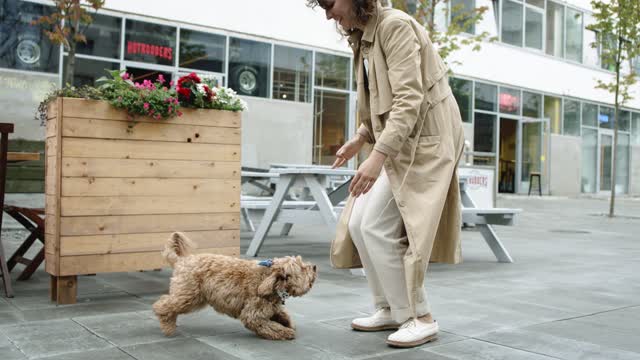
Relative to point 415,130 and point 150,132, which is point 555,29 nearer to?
point 150,132

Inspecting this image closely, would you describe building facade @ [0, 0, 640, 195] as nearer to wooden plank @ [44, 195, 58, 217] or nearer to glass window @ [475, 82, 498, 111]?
glass window @ [475, 82, 498, 111]

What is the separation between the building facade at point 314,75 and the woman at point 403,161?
1919mm

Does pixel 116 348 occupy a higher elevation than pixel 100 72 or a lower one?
lower

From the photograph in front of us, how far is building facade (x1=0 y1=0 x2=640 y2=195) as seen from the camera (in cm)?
1094

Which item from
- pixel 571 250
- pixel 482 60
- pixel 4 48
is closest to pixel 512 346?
pixel 571 250

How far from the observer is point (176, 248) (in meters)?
3.32

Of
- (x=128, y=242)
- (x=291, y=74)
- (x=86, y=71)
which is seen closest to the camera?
(x=128, y=242)

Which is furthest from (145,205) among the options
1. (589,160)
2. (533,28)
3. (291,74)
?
(589,160)

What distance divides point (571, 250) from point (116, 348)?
5.90 meters

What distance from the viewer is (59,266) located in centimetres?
373

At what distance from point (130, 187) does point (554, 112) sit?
2033 cm

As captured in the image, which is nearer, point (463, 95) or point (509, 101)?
point (463, 95)

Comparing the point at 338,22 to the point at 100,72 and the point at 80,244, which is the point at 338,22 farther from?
the point at 100,72

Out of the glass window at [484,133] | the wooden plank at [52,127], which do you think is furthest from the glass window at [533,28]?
the wooden plank at [52,127]
